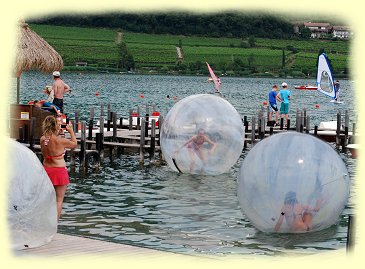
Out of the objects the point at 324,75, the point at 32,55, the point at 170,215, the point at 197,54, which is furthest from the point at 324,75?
Answer: the point at 197,54

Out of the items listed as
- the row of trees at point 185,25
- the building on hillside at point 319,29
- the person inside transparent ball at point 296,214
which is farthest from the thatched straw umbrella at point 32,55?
the building on hillside at point 319,29

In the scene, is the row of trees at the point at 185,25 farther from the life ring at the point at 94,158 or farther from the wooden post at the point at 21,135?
the wooden post at the point at 21,135

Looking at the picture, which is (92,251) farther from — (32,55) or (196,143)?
(32,55)

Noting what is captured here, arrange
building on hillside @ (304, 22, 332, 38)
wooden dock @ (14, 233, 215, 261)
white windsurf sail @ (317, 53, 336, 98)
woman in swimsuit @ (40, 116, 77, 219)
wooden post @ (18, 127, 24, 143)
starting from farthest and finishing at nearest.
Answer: building on hillside @ (304, 22, 332, 38)
white windsurf sail @ (317, 53, 336, 98)
wooden post @ (18, 127, 24, 143)
woman in swimsuit @ (40, 116, 77, 219)
wooden dock @ (14, 233, 215, 261)

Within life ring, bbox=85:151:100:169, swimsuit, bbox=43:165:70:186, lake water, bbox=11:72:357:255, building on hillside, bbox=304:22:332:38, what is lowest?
lake water, bbox=11:72:357:255

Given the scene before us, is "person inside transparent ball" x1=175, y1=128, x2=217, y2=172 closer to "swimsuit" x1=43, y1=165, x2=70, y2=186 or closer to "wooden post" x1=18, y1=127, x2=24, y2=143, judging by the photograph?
"wooden post" x1=18, y1=127, x2=24, y2=143

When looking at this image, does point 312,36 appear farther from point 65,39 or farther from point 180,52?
point 65,39

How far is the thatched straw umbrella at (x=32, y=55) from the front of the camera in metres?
27.9

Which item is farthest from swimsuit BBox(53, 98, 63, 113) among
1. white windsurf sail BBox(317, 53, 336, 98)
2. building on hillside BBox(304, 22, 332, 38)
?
building on hillside BBox(304, 22, 332, 38)

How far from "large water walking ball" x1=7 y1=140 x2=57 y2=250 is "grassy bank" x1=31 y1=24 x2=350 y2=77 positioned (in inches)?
6193

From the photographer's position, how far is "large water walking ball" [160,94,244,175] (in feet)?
79.8

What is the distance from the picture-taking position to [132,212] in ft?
66.8

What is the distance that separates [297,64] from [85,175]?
156564mm

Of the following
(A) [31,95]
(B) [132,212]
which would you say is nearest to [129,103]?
(A) [31,95]
